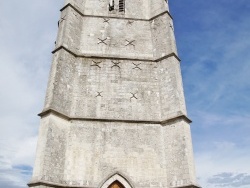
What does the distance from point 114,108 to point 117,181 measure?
294cm

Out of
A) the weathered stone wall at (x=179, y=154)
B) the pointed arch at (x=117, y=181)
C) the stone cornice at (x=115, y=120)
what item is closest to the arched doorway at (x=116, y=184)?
the pointed arch at (x=117, y=181)

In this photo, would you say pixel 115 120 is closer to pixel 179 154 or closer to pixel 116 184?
pixel 116 184

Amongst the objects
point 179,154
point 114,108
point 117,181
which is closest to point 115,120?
point 114,108

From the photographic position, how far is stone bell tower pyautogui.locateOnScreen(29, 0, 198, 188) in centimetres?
909

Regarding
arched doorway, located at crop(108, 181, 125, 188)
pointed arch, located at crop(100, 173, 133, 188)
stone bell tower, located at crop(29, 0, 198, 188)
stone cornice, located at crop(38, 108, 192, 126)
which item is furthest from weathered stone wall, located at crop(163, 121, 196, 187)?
arched doorway, located at crop(108, 181, 125, 188)

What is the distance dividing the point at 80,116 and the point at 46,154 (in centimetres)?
224

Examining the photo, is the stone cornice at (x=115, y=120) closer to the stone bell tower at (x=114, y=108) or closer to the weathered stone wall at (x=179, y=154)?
the stone bell tower at (x=114, y=108)

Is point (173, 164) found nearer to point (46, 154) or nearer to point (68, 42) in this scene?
point (46, 154)

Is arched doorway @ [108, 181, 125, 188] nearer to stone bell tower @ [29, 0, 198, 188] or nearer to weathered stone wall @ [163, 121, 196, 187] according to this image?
stone bell tower @ [29, 0, 198, 188]

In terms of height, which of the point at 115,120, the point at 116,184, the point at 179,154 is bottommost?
the point at 116,184

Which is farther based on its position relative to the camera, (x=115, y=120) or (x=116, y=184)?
(x=115, y=120)

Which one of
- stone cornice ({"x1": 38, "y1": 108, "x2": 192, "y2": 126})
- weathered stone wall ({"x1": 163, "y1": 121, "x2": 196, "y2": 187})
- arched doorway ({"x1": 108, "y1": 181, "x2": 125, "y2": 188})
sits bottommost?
arched doorway ({"x1": 108, "y1": 181, "x2": 125, "y2": 188})

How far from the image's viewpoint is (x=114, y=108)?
10664 mm

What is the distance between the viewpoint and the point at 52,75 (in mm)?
10312
